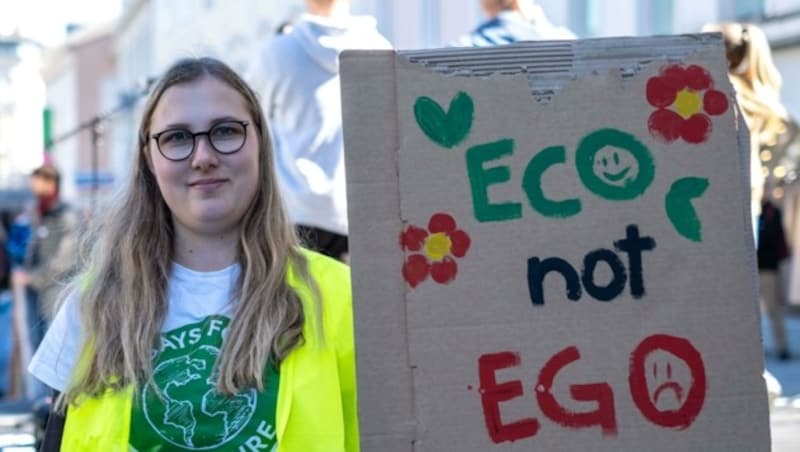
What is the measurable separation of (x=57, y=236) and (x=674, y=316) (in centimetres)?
816

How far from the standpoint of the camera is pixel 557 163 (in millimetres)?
2564

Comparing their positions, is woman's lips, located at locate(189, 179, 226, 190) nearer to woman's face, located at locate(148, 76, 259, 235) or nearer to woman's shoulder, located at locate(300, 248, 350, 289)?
woman's face, located at locate(148, 76, 259, 235)

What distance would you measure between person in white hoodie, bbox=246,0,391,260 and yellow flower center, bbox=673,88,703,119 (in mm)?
2985

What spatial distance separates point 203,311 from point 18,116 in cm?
6507

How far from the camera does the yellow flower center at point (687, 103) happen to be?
261 centimetres

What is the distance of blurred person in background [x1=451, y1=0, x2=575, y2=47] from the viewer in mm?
5355

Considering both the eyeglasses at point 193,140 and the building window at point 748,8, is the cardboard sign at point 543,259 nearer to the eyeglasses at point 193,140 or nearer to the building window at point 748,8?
the eyeglasses at point 193,140

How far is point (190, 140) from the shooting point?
294cm

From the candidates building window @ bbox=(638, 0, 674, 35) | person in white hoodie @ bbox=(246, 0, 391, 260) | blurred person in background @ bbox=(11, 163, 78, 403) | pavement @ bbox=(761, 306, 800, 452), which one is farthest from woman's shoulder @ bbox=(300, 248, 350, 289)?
building window @ bbox=(638, 0, 674, 35)

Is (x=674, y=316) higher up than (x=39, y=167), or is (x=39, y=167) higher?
(x=39, y=167)

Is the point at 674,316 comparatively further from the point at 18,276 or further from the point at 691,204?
the point at 18,276

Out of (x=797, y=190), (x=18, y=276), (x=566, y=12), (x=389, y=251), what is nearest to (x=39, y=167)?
Answer: (x=18, y=276)

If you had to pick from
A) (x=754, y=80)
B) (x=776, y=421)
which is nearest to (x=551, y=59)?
(x=754, y=80)

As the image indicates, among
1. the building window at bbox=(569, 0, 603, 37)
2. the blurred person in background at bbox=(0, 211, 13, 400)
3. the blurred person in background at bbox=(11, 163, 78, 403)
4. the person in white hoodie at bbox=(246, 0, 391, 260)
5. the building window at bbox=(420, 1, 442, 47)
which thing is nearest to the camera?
the person in white hoodie at bbox=(246, 0, 391, 260)
